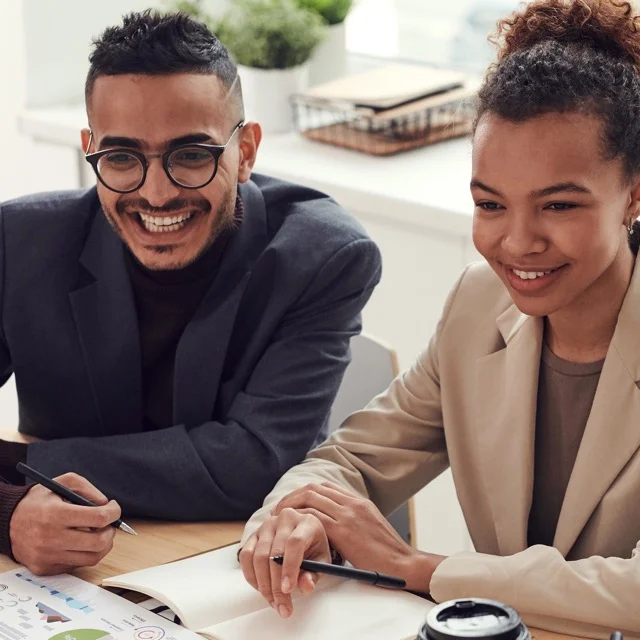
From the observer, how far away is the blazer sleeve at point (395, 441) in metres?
1.81

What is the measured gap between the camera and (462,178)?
119 inches

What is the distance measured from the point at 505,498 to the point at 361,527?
9.6 inches

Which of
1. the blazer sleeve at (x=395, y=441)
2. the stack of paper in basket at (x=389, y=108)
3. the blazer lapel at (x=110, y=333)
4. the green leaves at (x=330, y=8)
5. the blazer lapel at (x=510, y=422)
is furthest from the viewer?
the green leaves at (x=330, y=8)

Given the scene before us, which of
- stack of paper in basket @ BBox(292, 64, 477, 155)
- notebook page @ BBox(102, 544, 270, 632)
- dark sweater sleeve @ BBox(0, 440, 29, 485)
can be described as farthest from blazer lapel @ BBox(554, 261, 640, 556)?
stack of paper in basket @ BBox(292, 64, 477, 155)

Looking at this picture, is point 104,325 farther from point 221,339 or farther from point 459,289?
point 459,289

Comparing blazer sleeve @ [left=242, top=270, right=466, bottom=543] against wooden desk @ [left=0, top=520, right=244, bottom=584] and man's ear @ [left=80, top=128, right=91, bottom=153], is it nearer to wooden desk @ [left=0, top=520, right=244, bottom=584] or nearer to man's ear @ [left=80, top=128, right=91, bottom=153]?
wooden desk @ [left=0, top=520, right=244, bottom=584]

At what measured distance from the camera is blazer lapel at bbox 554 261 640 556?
162 cm

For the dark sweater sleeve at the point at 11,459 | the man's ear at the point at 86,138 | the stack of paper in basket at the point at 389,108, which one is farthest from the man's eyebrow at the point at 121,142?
the stack of paper in basket at the point at 389,108

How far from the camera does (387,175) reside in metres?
3.07

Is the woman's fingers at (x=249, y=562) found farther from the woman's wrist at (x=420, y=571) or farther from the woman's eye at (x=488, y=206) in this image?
the woman's eye at (x=488, y=206)

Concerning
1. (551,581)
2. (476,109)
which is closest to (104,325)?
(476,109)

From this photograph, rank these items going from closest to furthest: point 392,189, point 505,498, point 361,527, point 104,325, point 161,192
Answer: point 361,527 < point 505,498 < point 161,192 < point 104,325 < point 392,189

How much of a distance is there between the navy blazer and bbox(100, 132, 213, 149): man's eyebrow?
8.0 inches

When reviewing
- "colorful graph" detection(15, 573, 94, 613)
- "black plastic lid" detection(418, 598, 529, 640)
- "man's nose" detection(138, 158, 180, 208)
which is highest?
"man's nose" detection(138, 158, 180, 208)
